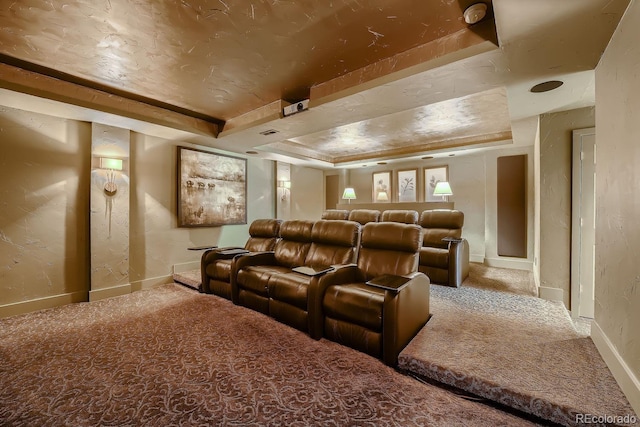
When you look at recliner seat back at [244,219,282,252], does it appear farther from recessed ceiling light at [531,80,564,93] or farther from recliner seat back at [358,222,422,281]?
recessed ceiling light at [531,80,564,93]

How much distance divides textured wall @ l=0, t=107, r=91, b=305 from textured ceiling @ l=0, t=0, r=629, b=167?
1.36 ft

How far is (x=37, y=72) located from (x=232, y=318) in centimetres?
321

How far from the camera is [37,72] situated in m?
2.71

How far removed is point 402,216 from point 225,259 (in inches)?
115

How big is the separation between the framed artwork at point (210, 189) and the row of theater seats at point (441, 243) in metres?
2.48

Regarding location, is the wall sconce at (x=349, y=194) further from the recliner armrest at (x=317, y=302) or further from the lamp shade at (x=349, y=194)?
the recliner armrest at (x=317, y=302)

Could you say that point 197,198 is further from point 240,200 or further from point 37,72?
point 37,72

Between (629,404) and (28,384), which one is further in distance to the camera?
(28,384)

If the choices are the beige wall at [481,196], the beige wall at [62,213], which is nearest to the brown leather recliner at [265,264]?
the beige wall at [62,213]

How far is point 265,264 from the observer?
3547mm

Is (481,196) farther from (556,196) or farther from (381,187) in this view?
(556,196)

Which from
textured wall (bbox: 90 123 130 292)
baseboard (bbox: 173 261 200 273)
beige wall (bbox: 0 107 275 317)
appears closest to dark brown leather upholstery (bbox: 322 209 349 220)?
baseboard (bbox: 173 261 200 273)

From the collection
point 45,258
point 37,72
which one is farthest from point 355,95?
point 45,258

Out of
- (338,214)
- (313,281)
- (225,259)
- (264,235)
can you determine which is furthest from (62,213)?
(338,214)
